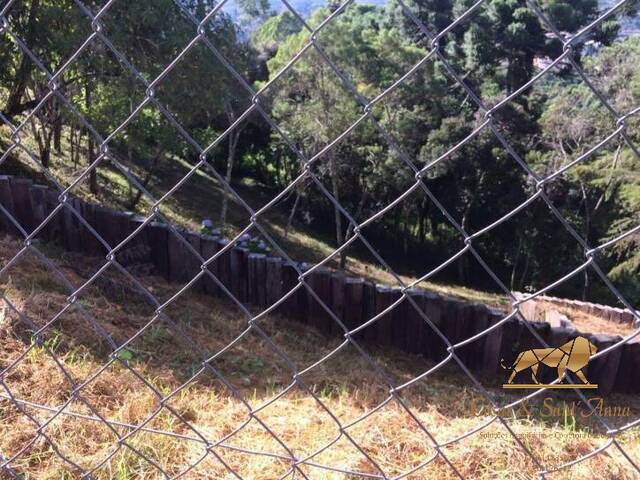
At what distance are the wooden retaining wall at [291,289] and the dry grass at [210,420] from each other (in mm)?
1350

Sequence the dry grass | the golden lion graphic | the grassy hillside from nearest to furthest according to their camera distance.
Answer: the dry grass < the golden lion graphic < the grassy hillside

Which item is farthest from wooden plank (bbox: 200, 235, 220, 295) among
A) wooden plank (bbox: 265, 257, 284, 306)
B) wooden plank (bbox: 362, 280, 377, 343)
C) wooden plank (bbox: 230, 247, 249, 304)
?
wooden plank (bbox: 362, 280, 377, 343)

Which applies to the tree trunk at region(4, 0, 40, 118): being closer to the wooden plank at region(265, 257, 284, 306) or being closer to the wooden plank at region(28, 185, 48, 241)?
the wooden plank at region(28, 185, 48, 241)

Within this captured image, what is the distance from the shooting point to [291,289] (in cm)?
539

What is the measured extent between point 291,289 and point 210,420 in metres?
3.27

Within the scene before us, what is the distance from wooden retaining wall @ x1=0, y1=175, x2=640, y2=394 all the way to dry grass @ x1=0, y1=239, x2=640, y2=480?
1350mm

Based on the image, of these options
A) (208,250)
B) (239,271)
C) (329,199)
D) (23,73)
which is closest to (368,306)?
(239,271)

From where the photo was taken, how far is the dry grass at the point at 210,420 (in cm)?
166

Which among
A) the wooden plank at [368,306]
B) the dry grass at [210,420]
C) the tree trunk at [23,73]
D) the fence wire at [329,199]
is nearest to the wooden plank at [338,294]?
the wooden plank at [368,306]

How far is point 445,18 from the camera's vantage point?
16844 millimetres

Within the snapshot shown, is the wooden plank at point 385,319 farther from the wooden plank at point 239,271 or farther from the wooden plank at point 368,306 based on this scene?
the wooden plank at point 239,271

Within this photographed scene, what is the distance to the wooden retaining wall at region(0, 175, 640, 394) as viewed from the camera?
17.2 ft

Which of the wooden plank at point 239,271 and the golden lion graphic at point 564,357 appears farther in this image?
the wooden plank at point 239,271

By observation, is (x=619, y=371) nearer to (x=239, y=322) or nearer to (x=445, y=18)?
(x=239, y=322)
